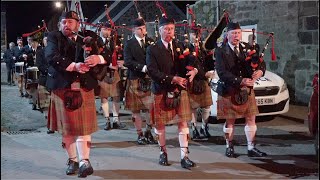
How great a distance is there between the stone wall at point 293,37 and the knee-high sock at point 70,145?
6.61 metres

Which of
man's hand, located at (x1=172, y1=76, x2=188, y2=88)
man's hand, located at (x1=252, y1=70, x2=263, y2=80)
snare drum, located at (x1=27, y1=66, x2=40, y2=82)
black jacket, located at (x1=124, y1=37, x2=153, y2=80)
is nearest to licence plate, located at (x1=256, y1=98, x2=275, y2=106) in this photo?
man's hand, located at (x1=252, y1=70, x2=263, y2=80)

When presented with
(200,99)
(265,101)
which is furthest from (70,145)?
(265,101)

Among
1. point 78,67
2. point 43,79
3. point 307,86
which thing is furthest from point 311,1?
point 78,67

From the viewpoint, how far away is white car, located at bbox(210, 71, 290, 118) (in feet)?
27.3

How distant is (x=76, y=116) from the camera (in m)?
4.96

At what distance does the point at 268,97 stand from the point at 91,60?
4.57 metres

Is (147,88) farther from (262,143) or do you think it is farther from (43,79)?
(43,79)

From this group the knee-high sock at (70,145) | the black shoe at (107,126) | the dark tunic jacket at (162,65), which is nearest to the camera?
the knee-high sock at (70,145)

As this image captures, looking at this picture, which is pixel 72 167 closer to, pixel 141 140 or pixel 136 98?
pixel 141 140

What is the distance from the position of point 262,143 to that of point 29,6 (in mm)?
28824

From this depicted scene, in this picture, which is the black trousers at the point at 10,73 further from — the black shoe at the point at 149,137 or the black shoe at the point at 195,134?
the black shoe at the point at 195,134

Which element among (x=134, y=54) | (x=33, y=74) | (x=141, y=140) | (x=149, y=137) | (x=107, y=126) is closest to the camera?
(x=134, y=54)

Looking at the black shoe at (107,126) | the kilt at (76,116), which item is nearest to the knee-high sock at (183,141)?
the kilt at (76,116)

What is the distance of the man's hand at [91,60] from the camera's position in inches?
186
